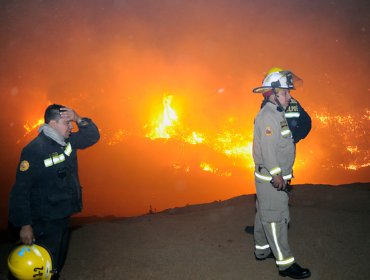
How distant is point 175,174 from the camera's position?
74812mm

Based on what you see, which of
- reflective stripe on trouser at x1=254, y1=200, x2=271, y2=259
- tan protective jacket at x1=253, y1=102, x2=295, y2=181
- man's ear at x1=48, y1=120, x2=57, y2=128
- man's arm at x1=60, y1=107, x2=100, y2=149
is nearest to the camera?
man's ear at x1=48, y1=120, x2=57, y2=128

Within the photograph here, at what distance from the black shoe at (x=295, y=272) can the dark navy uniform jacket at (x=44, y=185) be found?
312 centimetres

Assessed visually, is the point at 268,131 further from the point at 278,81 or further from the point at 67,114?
the point at 67,114

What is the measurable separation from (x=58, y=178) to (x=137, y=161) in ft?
254

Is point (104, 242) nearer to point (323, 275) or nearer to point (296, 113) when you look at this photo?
point (323, 275)

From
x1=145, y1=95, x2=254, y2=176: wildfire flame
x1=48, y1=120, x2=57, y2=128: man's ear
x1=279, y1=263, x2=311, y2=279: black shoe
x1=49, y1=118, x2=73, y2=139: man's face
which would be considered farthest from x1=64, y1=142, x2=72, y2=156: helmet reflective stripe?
x1=145, y1=95, x2=254, y2=176: wildfire flame

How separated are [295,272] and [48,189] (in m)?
3.63

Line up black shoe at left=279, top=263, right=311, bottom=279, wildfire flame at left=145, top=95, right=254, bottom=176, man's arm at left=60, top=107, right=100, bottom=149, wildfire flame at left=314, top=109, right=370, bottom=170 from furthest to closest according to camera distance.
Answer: wildfire flame at left=145, top=95, right=254, bottom=176
wildfire flame at left=314, top=109, right=370, bottom=170
man's arm at left=60, top=107, right=100, bottom=149
black shoe at left=279, top=263, right=311, bottom=279

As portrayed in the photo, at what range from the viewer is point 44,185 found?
374cm

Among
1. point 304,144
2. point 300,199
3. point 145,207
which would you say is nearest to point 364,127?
point 304,144

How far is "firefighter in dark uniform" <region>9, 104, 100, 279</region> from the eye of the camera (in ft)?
11.3

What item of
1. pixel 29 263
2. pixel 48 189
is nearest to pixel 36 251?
pixel 29 263

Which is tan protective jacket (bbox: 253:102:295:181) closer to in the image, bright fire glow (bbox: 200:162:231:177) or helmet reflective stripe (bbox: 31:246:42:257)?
helmet reflective stripe (bbox: 31:246:42:257)

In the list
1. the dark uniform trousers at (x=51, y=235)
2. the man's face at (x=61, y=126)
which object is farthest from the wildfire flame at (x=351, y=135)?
the dark uniform trousers at (x=51, y=235)
